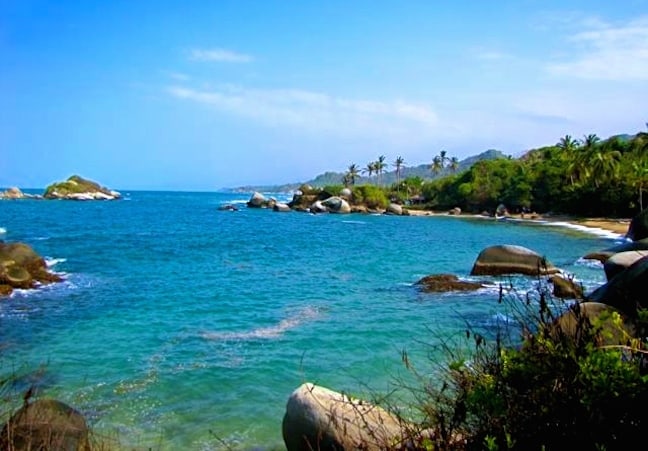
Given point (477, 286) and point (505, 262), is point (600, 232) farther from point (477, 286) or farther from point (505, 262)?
point (477, 286)

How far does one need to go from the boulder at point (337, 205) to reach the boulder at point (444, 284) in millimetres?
73878

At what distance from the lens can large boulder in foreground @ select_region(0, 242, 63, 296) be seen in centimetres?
2231

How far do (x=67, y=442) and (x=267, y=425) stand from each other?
3492mm

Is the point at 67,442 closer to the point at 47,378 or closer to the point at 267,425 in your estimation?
the point at 267,425

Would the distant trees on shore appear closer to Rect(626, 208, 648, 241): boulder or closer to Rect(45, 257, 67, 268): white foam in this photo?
Rect(626, 208, 648, 241): boulder

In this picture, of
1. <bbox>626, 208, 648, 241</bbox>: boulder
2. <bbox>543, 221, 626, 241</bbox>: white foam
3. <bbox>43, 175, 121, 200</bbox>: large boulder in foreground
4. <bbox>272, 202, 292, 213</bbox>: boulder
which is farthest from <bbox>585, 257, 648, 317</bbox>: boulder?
<bbox>43, 175, 121, 200</bbox>: large boulder in foreground

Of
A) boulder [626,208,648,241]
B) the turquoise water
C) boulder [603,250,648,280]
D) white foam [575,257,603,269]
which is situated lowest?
the turquoise water

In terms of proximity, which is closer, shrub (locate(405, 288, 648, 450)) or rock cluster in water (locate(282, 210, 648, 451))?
shrub (locate(405, 288, 648, 450))

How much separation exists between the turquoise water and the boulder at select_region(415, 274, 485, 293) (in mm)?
741

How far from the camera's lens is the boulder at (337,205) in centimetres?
9751

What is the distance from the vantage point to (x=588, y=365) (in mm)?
3334

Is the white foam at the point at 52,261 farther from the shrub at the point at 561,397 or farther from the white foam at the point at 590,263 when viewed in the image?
the shrub at the point at 561,397

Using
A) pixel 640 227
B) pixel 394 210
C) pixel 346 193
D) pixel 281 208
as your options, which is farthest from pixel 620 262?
pixel 346 193

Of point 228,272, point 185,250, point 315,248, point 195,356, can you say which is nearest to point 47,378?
point 195,356
